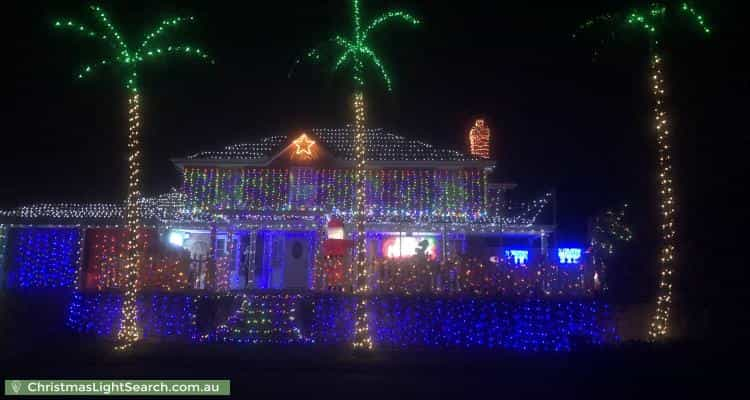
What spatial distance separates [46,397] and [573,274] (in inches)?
397

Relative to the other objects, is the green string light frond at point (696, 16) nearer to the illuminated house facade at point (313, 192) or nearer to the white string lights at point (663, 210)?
the white string lights at point (663, 210)


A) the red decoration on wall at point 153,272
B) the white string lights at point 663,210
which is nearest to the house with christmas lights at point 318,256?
the red decoration on wall at point 153,272

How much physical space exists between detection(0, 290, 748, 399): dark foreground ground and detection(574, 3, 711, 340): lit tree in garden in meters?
1.78

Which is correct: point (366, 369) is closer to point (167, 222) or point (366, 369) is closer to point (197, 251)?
point (167, 222)

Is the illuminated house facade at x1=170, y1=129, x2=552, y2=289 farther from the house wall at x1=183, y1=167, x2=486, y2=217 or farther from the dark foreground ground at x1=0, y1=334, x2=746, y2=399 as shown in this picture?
the dark foreground ground at x1=0, y1=334, x2=746, y2=399

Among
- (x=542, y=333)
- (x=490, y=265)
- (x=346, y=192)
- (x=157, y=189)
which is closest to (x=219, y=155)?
(x=346, y=192)

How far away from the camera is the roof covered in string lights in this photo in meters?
20.6

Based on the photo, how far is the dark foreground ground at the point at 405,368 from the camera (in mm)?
7758

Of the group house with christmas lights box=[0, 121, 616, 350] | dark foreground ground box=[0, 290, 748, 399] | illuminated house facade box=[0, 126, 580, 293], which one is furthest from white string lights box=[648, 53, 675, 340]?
illuminated house facade box=[0, 126, 580, 293]

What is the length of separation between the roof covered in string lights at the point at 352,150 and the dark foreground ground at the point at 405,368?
1029 cm

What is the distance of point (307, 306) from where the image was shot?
1277cm

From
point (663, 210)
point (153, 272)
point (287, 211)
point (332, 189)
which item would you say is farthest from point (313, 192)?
point (663, 210)

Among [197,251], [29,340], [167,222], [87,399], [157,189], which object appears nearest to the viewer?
[87,399]

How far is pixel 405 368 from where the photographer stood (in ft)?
31.6
